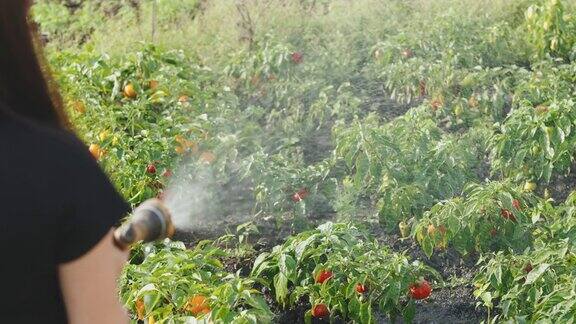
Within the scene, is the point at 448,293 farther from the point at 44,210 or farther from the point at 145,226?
the point at 44,210

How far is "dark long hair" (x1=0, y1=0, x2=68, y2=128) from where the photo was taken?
141cm

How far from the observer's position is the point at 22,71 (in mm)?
1425

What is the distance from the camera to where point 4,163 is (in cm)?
136

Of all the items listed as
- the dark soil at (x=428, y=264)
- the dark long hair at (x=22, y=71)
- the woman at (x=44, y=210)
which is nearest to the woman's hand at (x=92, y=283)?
the woman at (x=44, y=210)

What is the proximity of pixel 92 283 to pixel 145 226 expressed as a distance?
0.10 metres

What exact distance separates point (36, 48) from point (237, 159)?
3.63 m

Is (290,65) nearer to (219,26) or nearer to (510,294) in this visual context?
(219,26)

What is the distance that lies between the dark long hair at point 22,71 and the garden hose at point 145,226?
15 cm

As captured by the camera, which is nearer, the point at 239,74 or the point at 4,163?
the point at 4,163

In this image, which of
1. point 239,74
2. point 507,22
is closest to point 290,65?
point 239,74

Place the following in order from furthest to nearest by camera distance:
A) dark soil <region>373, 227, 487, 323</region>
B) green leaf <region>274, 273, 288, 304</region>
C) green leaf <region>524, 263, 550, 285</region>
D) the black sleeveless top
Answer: dark soil <region>373, 227, 487, 323</region>
green leaf <region>274, 273, 288, 304</region>
green leaf <region>524, 263, 550, 285</region>
the black sleeveless top

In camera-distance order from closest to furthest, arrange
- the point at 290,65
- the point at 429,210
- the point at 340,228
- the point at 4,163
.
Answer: the point at 4,163
the point at 340,228
the point at 429,210
the point at 290,65

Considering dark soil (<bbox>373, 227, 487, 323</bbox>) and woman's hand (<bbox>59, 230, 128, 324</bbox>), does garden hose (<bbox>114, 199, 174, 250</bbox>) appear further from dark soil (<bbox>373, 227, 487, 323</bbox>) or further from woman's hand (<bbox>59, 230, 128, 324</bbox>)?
dark soil (<bbox>373, 227, 487, 323</bbox>)

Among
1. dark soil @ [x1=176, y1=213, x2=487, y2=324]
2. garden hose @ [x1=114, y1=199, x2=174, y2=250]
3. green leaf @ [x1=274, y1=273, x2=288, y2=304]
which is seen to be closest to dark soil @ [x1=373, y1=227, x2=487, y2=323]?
dark soil @ [x1=176, y1=213, x2=487, y2=324]
